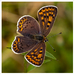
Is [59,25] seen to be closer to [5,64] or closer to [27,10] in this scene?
[27,10]

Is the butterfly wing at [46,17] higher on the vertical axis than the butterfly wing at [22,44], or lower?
higher

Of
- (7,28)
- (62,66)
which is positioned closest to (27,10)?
(7,28)

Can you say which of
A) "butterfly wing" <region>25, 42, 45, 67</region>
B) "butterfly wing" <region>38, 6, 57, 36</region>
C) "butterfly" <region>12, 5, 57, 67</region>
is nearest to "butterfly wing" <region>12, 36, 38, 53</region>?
"butterfly" <region>12, 5, 57, 67</region>

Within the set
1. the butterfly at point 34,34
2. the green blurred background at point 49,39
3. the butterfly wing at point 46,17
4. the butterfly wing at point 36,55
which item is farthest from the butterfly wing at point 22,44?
the green blurred background at point 49,39

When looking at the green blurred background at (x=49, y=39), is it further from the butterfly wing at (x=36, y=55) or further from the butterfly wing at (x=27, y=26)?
the butterfly wing at (x=36, y=55)

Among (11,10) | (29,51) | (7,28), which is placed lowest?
(29,51)

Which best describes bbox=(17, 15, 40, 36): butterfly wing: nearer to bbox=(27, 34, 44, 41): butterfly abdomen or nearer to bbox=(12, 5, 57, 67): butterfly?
bbox=(12, 5, 57, 67): butterfly
